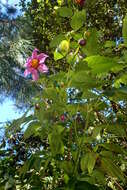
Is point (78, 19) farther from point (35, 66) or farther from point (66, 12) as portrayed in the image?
point (35, 66)

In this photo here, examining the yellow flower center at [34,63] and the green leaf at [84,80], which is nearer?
the green leaf at [84,80]

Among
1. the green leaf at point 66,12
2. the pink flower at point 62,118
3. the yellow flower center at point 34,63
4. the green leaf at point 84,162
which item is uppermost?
the green leaf at point 66,12

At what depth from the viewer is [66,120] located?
0.82 metres

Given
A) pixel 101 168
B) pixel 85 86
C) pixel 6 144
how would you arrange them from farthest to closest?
pixel 6 144 → pixel 101 168 → pixel 85 86

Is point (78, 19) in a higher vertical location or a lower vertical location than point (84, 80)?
higher

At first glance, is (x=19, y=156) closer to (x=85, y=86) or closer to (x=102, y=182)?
(x=102, y=182)

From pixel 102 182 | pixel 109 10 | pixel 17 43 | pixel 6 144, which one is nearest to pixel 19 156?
pixel 6 144

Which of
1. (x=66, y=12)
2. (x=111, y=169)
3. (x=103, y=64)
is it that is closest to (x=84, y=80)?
(x=103, y=64)

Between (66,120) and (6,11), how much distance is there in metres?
10.2

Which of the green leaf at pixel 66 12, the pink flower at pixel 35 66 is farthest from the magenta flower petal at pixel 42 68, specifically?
the green leaf at pixel 66 12

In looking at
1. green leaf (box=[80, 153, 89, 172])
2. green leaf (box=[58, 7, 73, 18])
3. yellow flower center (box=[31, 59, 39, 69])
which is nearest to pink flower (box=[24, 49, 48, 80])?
yellow flower center (box=[31, 59, 39, 69])

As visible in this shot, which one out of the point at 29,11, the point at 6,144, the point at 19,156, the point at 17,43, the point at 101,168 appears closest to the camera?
the point at 101,168

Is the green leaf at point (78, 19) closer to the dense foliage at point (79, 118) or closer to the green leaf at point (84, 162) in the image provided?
the dense foliage at point (79, 118)

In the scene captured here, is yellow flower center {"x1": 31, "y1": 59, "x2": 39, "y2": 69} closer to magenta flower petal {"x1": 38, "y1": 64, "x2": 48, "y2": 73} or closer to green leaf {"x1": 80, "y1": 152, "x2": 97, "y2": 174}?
magenta flower petal {"x1": 38, "y1": 64, "x2": 48, "y2": 73}
